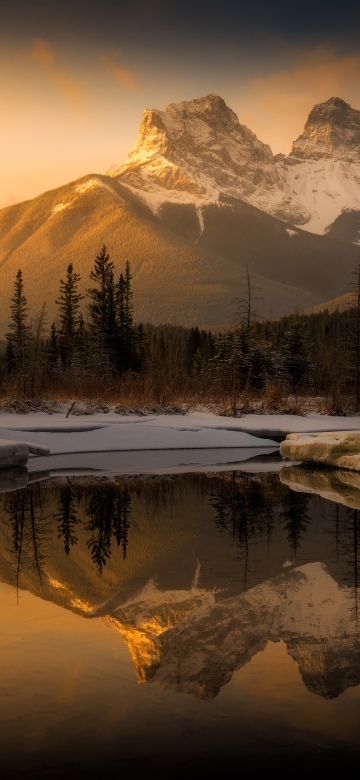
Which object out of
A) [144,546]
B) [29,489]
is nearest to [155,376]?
[29,489]

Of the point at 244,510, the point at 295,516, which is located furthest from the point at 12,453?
the point at 295,516

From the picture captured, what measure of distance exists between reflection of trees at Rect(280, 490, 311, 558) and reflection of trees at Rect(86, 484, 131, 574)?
1.96 metres

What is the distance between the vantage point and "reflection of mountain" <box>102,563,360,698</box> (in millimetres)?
4891

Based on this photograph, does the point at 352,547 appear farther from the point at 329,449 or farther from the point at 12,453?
the point at 329,449

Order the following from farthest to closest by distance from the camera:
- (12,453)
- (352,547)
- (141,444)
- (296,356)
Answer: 1. (296,356)
2. (141,444)
3. (12,453)
4. (352,547)

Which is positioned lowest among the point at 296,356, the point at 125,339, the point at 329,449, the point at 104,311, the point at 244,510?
the point at 244,510

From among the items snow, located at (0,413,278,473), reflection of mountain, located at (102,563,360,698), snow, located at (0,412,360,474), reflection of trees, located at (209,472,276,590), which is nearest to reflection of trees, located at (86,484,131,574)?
reflection of trees, located at (209,472,276,590)

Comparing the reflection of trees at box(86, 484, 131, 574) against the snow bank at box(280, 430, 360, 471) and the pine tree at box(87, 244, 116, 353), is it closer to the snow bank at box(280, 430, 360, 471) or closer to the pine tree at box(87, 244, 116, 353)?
the snow bank at box(280, 430, 360, 471)

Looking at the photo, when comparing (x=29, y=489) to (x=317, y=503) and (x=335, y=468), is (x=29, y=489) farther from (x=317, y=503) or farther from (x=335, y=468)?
(x=335, y=468)

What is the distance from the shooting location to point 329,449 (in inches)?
677

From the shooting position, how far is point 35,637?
5.59 m

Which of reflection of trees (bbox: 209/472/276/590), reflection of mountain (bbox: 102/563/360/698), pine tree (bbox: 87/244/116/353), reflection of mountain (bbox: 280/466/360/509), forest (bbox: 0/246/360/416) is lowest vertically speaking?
reflection of mountain (bbox: 280/466/360/509)

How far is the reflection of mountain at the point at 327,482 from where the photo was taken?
12445mm

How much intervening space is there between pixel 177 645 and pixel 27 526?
191 inches
